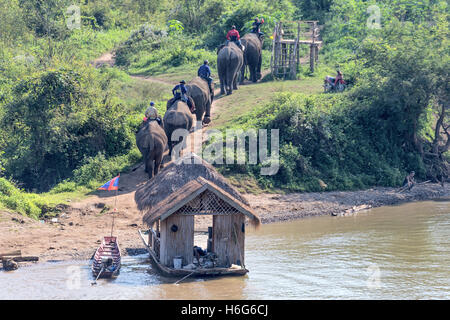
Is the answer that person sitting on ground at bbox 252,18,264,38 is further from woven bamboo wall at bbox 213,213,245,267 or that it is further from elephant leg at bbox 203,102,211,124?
woven bamboo wall at bbox 213,213,245,267

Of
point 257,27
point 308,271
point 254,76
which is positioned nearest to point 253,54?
point 254,76

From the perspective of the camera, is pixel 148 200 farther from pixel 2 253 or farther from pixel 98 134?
pixel 98 134

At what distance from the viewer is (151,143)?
20.4 meters

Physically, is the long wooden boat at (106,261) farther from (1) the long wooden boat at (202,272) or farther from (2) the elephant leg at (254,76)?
(2) the elephant leg at (254,76)

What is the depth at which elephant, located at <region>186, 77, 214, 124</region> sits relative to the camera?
78.5 feet

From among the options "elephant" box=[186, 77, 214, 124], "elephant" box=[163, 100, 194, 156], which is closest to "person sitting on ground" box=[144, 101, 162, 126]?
"elephant" box=[163, 100, 194, 156]

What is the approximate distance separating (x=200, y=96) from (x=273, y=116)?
274 cm

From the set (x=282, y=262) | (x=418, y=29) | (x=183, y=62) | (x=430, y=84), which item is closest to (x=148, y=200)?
(x=282, y=262)

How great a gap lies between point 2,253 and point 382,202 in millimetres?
12777

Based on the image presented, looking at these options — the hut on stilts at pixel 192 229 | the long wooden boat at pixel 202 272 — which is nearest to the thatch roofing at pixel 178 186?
the hut on stilts at pixel 192 229

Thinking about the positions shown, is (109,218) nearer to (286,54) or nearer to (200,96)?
(200,96)

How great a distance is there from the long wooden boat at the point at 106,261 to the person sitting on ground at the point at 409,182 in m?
12.2

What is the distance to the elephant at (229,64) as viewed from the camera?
27.4 metres
